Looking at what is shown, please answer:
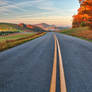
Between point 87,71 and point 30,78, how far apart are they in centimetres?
234

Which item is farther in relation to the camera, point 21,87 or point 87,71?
point 87,71

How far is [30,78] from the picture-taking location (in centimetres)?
402

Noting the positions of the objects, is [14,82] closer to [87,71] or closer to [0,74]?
[0,74]

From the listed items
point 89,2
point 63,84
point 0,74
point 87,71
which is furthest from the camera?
point 89,2

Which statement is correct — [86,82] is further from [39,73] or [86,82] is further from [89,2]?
[89,2]

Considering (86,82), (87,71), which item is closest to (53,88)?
(86,82)

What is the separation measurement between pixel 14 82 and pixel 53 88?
1281mm

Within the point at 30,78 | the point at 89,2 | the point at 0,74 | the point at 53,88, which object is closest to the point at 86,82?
the point at 53,88

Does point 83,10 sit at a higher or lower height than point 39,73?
higher

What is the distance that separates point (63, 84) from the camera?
140 inches

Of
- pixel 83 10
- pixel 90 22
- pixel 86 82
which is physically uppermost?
pixel 83 10

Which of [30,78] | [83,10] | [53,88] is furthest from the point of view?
[83,10]

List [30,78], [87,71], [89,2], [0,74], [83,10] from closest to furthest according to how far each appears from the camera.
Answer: [30,78]
[0,74]
[87,71]
[89,2]
[83,10]

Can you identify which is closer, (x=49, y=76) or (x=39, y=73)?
(x=49, y=76)
